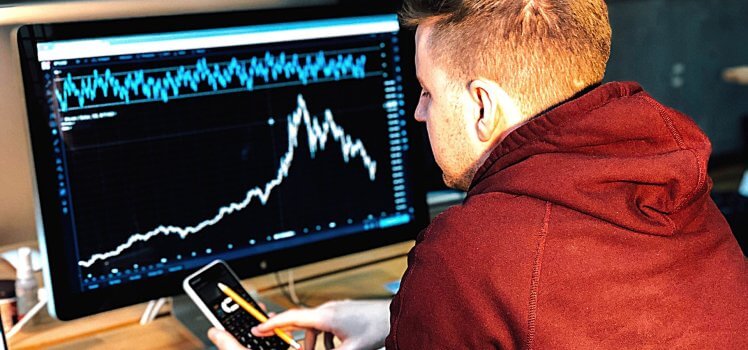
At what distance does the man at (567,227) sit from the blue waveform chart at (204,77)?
408 millimetres

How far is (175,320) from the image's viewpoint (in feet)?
4.37

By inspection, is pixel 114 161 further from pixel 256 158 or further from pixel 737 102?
pixel 737 102

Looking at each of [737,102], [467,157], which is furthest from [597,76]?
[737,102]

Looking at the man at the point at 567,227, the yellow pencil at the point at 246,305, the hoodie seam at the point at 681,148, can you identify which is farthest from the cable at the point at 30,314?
the hoodie seam at the point at 681,148

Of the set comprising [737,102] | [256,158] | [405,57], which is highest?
[405,57]

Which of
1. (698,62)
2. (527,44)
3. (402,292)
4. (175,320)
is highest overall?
(527,44)

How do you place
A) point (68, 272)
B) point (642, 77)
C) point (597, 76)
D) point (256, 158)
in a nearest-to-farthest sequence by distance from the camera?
1. point (597, 76)
2. point (68, 272)
3. point (256, 158)
4. point (642, 77)

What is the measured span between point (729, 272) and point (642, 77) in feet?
4.41

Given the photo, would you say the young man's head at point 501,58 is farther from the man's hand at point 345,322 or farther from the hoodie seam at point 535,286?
the man's hand at point 345,322

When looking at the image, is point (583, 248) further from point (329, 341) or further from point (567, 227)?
point (329, 341)

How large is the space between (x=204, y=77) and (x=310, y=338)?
14.6 inches

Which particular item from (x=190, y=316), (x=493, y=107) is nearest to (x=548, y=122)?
(x=493, y=107)

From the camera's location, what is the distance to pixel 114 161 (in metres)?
1.15

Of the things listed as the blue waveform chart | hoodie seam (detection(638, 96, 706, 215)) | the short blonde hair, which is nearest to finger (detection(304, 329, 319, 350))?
the blue waveform chart
